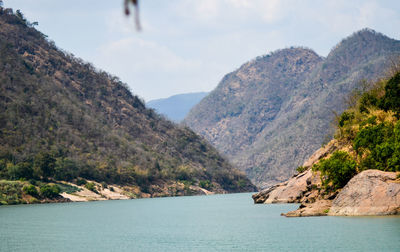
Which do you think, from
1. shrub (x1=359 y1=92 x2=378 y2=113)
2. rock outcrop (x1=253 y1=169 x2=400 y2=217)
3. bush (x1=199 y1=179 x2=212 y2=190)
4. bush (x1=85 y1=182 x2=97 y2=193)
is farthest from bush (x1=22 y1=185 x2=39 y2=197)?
bush (x1=199 y1=179 x2=212 y2=190)

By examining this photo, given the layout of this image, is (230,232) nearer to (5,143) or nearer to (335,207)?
(335,207)

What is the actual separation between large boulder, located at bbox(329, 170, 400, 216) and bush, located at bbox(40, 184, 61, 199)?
2986 inches

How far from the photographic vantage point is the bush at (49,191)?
111 m

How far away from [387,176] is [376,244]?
1648cm

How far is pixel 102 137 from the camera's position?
163625 mm

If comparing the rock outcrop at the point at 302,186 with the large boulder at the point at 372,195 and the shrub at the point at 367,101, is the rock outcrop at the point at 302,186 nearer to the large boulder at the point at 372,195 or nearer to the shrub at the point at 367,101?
the shrub at the point at 367,101

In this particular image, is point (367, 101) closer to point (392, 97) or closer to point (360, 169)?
point (392, 97)

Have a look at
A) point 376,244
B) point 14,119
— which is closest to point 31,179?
point 14,119

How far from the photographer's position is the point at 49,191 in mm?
111688

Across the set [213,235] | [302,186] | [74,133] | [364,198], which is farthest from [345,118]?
[74,133]

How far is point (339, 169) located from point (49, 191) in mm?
72471

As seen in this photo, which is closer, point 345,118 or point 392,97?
point 392,97

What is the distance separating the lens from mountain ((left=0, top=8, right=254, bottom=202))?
424 ft

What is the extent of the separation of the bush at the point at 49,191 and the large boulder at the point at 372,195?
7585 cm
